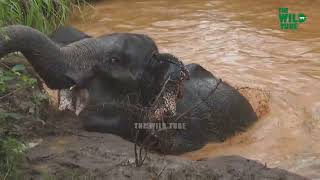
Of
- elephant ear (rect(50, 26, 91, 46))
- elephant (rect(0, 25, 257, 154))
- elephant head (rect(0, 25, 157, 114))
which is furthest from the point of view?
elephant ear (rect(50, 26, 91, 46))

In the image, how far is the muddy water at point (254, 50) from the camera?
5684 millimetres

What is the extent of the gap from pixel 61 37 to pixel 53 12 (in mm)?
3124

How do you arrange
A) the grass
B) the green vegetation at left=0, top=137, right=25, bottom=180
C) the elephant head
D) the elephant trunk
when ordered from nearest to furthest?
the green vegetation at left=0, top=137, right=25, bottom=180, the elephant trunk, the elephant head, the grass

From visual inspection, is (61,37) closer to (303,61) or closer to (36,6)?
(36,6)

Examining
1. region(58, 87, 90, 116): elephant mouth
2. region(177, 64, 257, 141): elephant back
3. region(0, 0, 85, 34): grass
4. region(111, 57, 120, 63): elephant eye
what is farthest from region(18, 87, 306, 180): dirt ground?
region(0, 0, 85, 34): grass

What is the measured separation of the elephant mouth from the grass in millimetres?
1092

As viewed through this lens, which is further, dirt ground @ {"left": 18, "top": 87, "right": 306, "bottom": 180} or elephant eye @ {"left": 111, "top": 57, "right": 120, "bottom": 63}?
elephant eye @ {"left": 111, "top": 57, "right": 120, "bottom": 63}

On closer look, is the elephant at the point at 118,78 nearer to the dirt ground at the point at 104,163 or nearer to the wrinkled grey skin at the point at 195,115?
the wrinkled grey skin at the point at 195,115

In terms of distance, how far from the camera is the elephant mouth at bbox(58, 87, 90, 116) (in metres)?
4.79

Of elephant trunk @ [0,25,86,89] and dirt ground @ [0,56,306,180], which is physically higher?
elephant trunk @ [0,25,86,89]

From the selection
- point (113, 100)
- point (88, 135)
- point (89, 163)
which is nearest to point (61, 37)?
point (113, 100)

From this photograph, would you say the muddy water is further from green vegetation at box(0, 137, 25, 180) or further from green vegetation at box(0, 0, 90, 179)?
green vegetation at box(0, 137, 25, 180)

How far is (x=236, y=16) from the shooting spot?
35.0ft

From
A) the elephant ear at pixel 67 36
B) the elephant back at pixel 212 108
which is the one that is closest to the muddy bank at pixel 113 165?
the elephant ear at pixel 67 36
